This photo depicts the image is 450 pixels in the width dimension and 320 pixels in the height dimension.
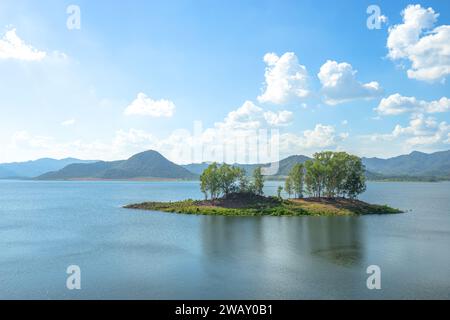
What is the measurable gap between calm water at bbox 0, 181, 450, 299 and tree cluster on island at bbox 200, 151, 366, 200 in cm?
2821

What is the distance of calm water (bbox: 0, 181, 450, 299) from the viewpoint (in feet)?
121

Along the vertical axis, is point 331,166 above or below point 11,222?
above

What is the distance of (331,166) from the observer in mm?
113562

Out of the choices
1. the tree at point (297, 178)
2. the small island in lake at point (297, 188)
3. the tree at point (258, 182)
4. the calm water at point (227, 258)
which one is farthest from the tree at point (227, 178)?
the calm water at point (227, 258)

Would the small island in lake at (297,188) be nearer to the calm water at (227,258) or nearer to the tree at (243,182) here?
the tree at (243,182)

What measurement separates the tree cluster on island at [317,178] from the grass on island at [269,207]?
11.7 ft

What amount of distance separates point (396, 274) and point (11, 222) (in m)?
86.8

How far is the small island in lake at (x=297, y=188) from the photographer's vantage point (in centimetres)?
10582

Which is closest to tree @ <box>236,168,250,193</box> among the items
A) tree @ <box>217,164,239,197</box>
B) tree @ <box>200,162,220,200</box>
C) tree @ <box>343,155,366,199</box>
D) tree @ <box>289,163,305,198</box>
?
tree @ <box>217,164,239,197</box>

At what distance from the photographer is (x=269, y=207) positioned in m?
104
